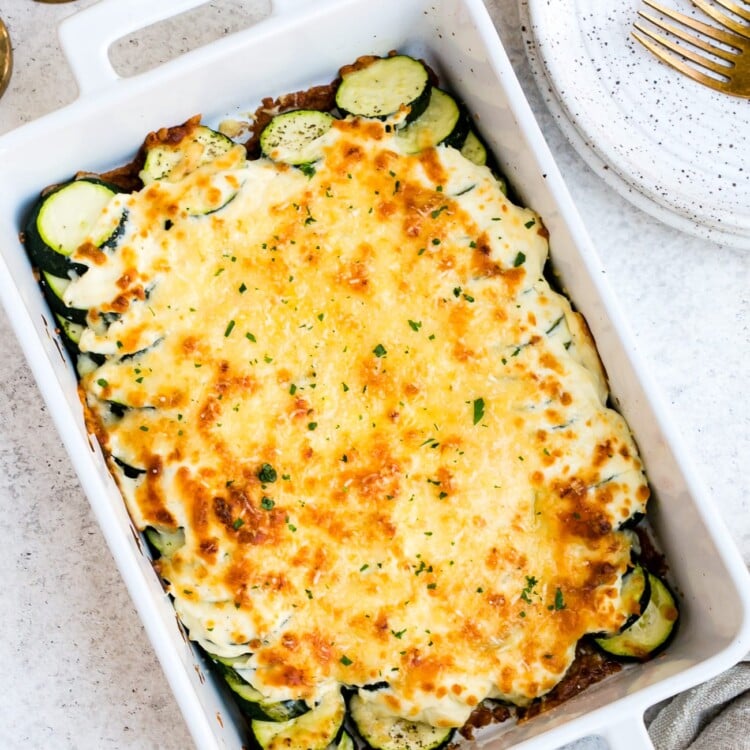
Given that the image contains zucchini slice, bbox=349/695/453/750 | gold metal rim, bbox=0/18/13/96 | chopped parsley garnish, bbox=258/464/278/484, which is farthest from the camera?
gold metal rim, bbox=0/18/13/96

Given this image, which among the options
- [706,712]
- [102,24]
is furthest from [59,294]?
[706,712]

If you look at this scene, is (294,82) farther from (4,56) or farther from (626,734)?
(626,734)

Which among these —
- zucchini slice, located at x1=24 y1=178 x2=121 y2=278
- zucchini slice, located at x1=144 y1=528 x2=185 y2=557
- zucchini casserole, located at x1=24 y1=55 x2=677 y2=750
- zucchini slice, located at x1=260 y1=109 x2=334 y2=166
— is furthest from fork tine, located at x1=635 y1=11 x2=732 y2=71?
zucchini slice, located at x1=144 y1=528 x2=185 y2=557

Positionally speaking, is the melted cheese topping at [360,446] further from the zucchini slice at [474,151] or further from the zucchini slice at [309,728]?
the zucchini slice at [474,151]

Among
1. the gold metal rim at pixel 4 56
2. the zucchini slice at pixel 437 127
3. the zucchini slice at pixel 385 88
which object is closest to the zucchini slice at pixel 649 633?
the zucchini slice at pixel 437 127

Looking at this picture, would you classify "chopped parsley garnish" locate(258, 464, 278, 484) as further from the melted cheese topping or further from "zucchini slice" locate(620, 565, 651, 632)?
"zucchini slice" locate(620, 565, 651, 632)
